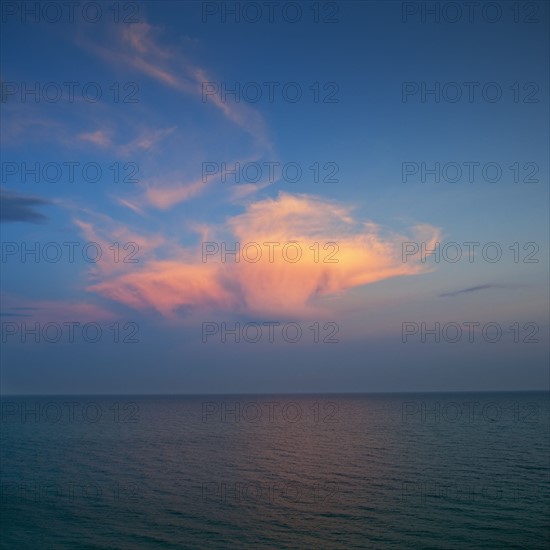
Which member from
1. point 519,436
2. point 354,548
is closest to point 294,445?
point 519,436

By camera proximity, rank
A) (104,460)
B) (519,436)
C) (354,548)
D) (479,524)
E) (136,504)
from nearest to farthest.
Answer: (354,548)
(479,524)
(136,504)
(104,460)
(519,436)

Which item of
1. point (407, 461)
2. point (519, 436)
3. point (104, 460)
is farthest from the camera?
point (519, 436)

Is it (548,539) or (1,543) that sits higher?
(548,539)

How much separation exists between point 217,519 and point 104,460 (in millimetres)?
27648

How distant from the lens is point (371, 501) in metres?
32.7

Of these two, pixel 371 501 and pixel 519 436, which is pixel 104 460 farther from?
pixel 519 436

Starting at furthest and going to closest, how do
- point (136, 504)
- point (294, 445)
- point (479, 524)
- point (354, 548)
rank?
point (294, 445), point (136, 504), point (479, 524), point (354, 548)

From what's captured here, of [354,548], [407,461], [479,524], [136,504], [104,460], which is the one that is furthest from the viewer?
[104,460]

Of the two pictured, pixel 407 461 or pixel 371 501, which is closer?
pixel 371 501

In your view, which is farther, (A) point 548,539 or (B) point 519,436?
(B) point 519,436

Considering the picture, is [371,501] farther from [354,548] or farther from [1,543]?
[1,543]

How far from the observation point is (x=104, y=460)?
52625 mm

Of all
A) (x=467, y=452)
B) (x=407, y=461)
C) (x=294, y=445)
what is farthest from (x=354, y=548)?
(x=294, y=445)

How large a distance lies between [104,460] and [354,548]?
116ft
